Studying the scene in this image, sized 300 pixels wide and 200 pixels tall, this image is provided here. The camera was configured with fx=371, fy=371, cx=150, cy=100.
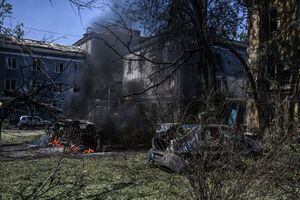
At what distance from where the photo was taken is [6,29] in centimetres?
450

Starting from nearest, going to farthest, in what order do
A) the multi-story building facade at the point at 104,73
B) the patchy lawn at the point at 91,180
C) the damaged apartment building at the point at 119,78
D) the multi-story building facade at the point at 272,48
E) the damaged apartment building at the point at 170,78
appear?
the patchy lawn at the point at 91,180, the damaged apartment building at the point at 170,78, the multi-story building facade at the point at 272,48, the damaged apartment building at the point at 119,78, the multi-story building facade at the point at 104,73

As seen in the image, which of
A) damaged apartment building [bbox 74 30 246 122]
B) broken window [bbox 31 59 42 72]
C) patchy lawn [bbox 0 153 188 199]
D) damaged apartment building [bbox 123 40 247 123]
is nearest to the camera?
broken window [bbox 31 59 42 72]

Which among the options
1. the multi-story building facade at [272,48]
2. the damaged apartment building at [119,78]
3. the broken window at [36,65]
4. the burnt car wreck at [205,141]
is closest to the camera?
the broken window at [36,65]

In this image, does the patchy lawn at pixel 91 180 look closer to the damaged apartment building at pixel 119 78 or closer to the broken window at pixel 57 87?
the broken window at pixel 57 87

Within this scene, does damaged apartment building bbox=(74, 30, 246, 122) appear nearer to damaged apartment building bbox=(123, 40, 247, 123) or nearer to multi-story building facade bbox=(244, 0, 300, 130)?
damaged apartment building bbox=(123, 40, 247, 123)

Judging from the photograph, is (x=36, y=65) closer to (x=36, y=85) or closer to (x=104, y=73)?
(x=36, y=85)

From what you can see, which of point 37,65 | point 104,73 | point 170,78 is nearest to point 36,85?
point 37,65

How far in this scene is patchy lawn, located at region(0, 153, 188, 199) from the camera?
28.1ft

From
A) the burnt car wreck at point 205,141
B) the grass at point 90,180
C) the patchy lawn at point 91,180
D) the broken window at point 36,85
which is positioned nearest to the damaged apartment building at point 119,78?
the grass at point 90,180

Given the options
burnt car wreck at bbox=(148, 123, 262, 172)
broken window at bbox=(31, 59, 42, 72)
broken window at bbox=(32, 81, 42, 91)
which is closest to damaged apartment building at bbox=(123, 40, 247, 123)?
burnt car wreck at bbox=(148, 123, 262, 172)

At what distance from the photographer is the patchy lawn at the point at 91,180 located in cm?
855

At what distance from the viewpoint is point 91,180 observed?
1041cm

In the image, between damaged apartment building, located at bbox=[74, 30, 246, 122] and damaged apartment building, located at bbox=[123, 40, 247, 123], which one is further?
damaged apartment building, located at bbox=[74, 30, 246, 122]

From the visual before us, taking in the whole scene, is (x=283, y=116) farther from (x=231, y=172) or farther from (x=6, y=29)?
(x=6, y=29)
